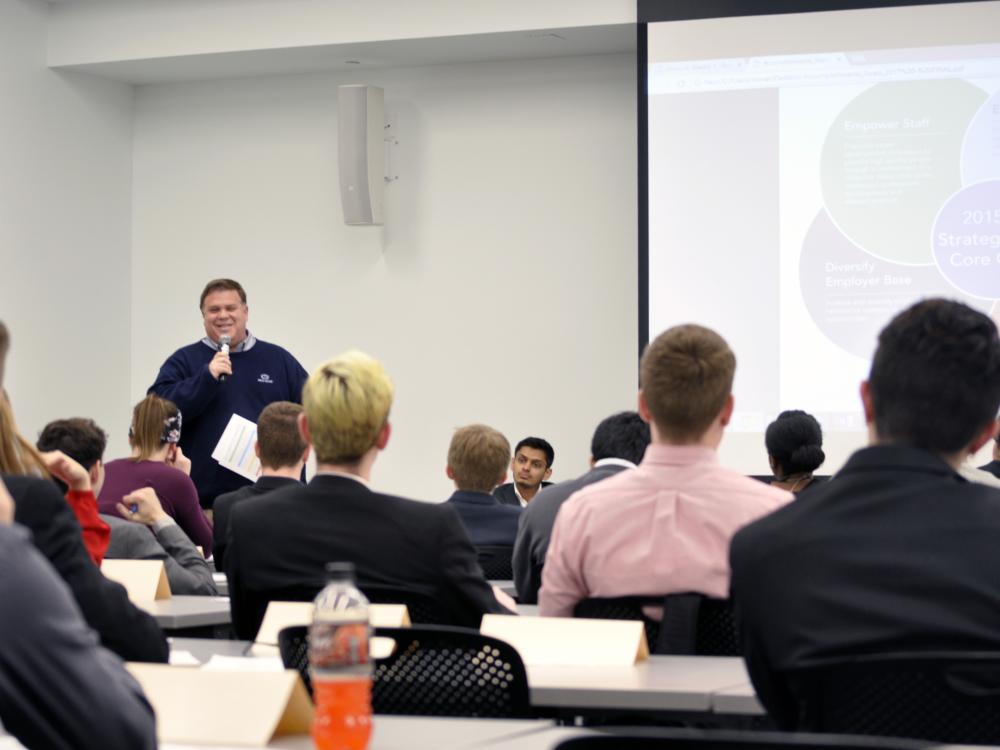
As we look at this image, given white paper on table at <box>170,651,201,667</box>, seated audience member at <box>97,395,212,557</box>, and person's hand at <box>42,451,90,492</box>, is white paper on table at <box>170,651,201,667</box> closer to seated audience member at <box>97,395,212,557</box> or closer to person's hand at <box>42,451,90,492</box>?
person's hand at <box>42,451,90,492</box>

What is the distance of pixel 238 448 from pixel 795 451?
2.32 metres

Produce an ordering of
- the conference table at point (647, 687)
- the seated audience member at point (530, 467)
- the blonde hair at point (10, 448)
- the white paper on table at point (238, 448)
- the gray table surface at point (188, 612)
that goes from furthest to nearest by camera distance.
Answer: the seated audience member at point (530, 467)
the white paper on table at point (238, 448)
the gray table surface at point (188, 612)
the blonde hair at point (10, 448)
the conference table at point (647, 687)

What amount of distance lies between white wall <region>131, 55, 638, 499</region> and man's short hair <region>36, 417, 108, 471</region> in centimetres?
432

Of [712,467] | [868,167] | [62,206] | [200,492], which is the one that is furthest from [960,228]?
[62,206]

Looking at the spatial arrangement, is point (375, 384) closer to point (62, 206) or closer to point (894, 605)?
point (894, 605)

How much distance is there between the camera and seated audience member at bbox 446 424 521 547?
431 cm

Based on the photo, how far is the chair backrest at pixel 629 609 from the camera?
245 cm

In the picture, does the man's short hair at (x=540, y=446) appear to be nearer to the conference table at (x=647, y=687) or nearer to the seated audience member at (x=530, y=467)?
the seated audience member at (x=530, y=467)

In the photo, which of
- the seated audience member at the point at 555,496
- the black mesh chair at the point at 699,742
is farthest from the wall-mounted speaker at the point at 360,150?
the black mesh chair at the point at 699,742

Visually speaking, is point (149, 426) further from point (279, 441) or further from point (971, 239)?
point (971, 239)

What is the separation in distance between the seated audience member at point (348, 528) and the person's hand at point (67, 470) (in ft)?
1.30

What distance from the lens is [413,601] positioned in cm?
249

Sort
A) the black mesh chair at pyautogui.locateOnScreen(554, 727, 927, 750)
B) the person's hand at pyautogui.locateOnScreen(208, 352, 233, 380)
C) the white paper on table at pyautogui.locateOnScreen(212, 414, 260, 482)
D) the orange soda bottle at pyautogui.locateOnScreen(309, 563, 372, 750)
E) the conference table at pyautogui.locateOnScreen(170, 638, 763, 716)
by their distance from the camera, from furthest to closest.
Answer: the white paper on table at pyautogui.locateOnScreen(212, 414, 260, 482) → the person's hand at pyautogui.locateOnScreen(208, 352, 233, 380) → the conference table at pyautogui.locateOnScreen(170, 638, 763, 716) → the orange soda bottle at pyautogui.locateOnScreen(309, 563, 372, 750) → the black mesh chair at pyautogui.locateOnScreen(554, 727, 927, 750)

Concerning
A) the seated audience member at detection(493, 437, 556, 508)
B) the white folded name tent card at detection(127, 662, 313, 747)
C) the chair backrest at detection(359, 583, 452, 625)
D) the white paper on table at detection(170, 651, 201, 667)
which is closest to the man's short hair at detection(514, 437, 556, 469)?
the seated audience member at detection(493, 437, 556, 508)
